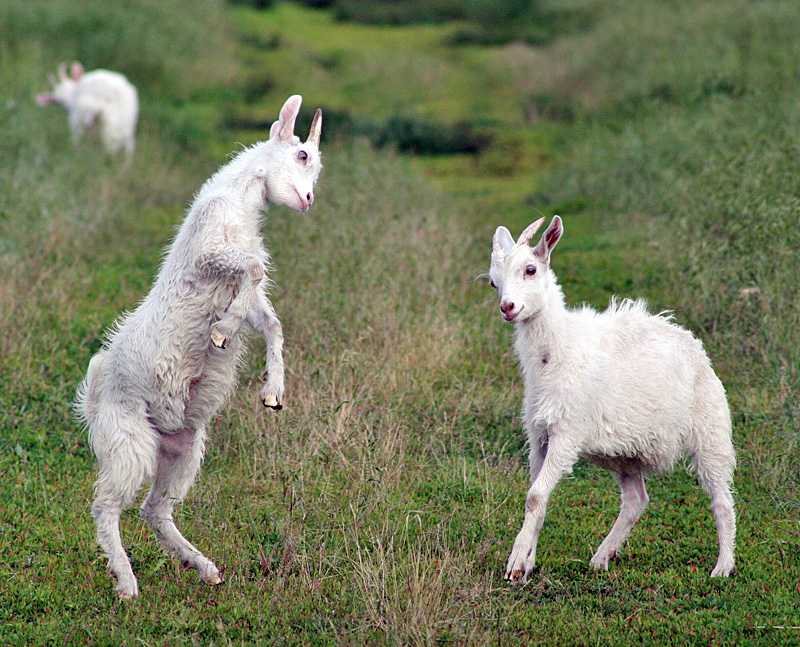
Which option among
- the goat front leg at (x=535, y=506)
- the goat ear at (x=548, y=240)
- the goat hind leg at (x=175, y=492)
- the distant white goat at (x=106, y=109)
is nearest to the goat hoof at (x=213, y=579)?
the goat hind leg at (x=175, y=492)

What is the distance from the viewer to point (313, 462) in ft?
20.4

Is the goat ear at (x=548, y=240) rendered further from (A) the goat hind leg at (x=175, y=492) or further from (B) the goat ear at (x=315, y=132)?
(A) the goat hind leg at (x=175, y=492)

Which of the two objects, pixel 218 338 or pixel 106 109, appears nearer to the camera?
pixel 218 338

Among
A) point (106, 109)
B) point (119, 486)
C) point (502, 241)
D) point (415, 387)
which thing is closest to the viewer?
point (119, 486)

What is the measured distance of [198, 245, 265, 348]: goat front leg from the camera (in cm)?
495

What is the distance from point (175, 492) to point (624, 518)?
2.46 m

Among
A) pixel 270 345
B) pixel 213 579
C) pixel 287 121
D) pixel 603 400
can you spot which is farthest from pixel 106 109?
pixel 603 400

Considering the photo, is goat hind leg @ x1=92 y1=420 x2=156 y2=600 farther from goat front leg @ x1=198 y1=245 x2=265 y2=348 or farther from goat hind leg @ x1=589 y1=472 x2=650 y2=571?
goat hind leg @ x1=589 y1=472 x2=650 y2=571

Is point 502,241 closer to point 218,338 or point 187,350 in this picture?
point 218,338

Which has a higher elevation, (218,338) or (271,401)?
(218,338)

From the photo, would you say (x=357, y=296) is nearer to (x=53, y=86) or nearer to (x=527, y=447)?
(x=527, y=447)

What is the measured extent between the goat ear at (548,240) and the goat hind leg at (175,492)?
2.06 m

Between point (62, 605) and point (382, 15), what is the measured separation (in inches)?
1290

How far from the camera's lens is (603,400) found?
213 inches
